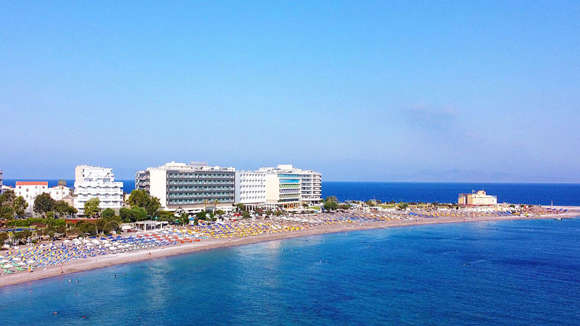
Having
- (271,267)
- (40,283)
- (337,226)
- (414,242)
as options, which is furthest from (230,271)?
(337,226)

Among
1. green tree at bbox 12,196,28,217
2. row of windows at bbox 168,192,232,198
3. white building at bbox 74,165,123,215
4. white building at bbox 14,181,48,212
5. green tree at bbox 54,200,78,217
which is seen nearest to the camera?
green tree at bbox 12,196,28,217

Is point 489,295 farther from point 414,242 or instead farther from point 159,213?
point 159,213

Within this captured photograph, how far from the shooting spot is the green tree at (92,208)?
73562 mm

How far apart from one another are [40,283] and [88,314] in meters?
10.5

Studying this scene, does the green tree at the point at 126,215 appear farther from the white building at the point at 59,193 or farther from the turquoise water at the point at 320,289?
the white building at the point at 59,193

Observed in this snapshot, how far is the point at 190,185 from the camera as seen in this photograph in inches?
3472

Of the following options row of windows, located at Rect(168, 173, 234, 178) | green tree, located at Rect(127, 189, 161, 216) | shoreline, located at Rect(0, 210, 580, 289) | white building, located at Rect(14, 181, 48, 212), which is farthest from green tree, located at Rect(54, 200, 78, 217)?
shoreline, located at Rect(0, 210, 580, 289)

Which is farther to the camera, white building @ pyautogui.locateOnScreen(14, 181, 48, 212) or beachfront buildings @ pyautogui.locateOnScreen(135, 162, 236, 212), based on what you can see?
white building @ pyautogui.locateOnScreen(14, 181, 48, 212)

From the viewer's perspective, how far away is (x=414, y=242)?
217 feet

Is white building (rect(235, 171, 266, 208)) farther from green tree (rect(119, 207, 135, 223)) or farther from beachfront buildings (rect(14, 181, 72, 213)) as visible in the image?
beachfront buildings (rect(14, 181, 72, 213))

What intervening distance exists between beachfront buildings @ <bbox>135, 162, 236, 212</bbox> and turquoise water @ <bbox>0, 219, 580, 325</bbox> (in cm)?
2986

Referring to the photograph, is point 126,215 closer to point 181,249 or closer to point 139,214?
point 139,214

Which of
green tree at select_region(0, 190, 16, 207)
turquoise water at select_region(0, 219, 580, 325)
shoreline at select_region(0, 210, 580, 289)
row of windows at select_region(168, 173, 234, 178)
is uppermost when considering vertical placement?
row of windows at select_region(168, 173, 234, 178)

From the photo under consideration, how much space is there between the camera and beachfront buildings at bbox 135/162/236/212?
84.8 metres
